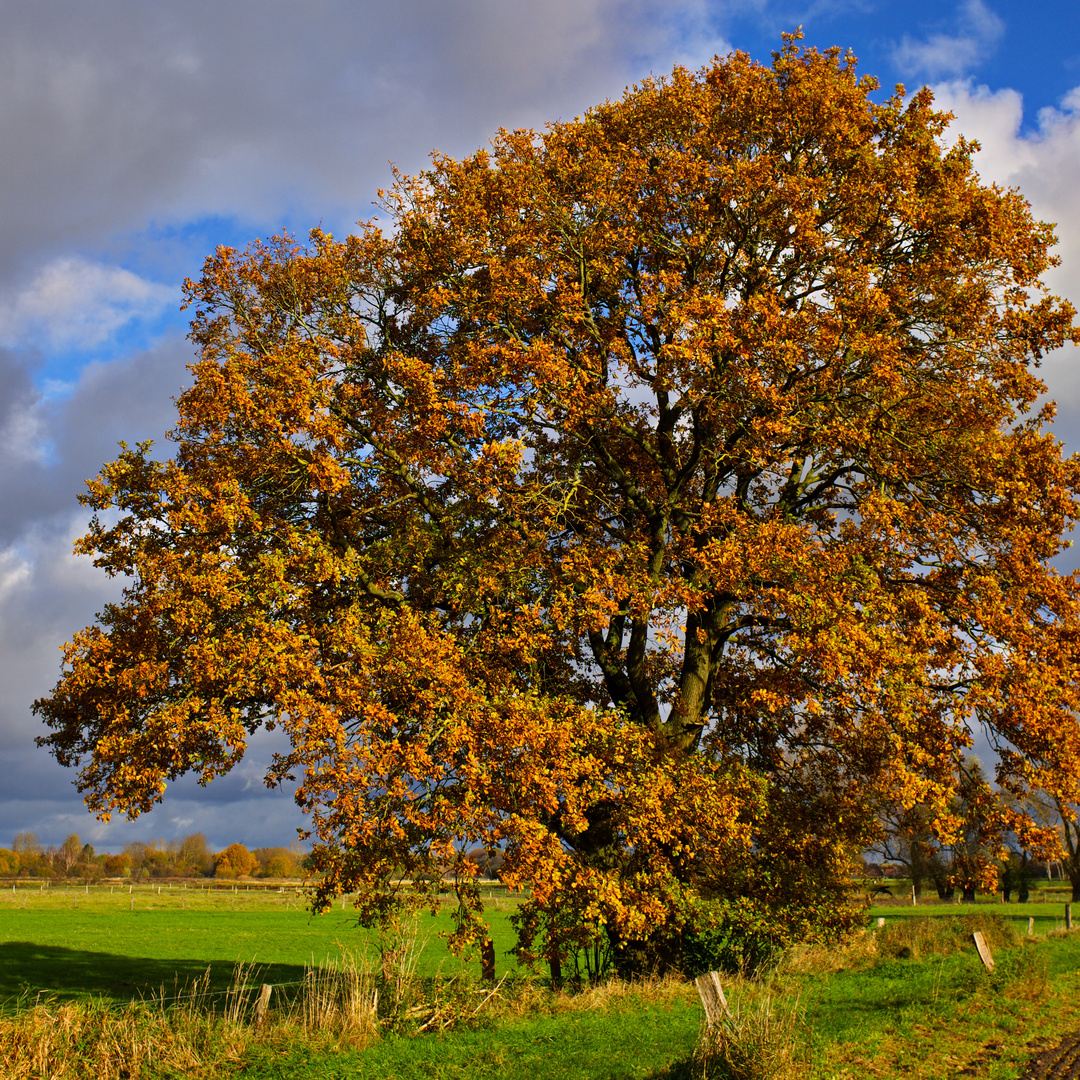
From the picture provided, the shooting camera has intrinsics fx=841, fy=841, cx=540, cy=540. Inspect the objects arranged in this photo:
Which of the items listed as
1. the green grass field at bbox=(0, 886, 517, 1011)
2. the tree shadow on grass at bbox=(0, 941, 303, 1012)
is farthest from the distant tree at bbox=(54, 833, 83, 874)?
the tree shadow on grass at bbox=(0, 941, 303, 1012)

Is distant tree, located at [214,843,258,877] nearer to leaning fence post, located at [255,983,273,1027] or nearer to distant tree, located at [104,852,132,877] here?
distant tree, located at [104,852,132,877]

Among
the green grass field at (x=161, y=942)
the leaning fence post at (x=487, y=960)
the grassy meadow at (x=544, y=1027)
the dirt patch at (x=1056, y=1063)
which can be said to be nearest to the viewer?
the dirt patch at (x=1056, y=1063)

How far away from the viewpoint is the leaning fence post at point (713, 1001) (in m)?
9.55

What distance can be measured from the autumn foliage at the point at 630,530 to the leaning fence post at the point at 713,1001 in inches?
122

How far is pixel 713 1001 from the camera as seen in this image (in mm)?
9734

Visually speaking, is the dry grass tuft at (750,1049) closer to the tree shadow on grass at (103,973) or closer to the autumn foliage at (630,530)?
the autumn foliage at (630,530)

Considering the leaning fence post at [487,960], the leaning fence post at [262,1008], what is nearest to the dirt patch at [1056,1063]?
the leaning fence post at [487,960]

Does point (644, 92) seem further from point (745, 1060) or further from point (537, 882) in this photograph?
point (745, 1060)

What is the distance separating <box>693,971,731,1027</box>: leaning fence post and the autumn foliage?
122 inches

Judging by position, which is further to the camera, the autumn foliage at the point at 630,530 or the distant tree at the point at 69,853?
the distant tree at the point at 69,853

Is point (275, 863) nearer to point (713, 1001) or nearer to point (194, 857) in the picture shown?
point (194, 857)

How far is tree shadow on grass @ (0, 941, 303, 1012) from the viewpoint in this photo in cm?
2422

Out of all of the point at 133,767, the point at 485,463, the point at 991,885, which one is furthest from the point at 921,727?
the point at 133,767

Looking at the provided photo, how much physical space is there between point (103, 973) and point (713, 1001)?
27380 mm
